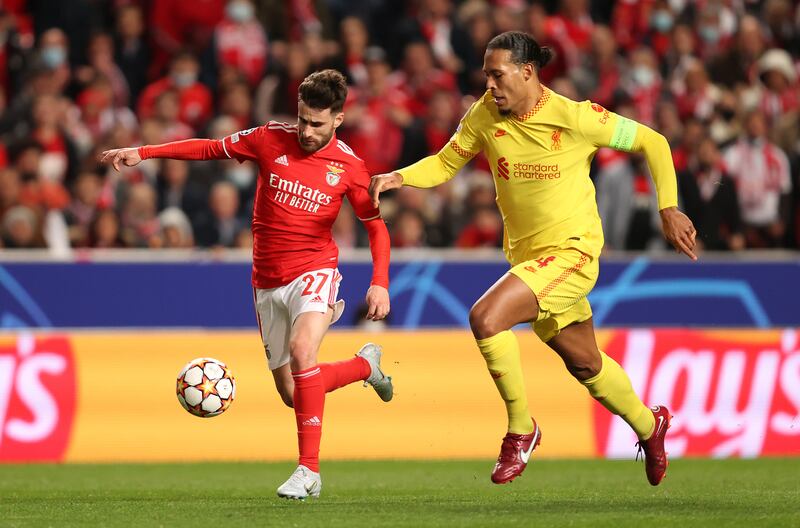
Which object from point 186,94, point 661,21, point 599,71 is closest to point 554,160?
point 186,94

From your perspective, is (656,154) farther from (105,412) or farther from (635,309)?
(635,309)

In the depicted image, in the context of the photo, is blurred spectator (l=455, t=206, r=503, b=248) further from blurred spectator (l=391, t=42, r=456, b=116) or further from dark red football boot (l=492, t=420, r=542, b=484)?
dark red football boot (l=492, t=420, r=542, b=484)

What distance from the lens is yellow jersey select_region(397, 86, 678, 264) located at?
8.20 metres

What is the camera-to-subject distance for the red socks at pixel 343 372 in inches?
335

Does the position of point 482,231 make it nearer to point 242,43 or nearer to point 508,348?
point 242,43

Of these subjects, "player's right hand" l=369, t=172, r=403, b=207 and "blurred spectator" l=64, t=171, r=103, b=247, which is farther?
"blurred spectator" l=64, t=171, r=103, b=247

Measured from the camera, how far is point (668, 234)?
7875mm

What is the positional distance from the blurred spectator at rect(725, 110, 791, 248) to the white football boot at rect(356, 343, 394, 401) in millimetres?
7417

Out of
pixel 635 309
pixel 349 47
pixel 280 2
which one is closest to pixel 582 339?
pixel 635 309

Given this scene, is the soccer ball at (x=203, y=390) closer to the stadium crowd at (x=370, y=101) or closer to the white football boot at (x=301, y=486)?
the white football boot at (x=301, y=486)

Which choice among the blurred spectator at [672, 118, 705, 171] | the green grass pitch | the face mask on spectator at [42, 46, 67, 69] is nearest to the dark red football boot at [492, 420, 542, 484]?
the green grass pitch

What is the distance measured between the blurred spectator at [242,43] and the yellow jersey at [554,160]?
27.3ft

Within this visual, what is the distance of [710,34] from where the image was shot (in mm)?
18344

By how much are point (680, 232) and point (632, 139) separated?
0.68 meters
